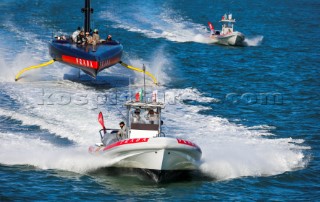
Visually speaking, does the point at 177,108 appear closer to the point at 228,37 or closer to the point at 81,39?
the point at 81,39

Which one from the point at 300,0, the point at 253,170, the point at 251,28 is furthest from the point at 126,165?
the point at 300,0

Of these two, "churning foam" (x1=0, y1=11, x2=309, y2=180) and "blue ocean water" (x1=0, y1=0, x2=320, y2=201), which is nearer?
"blue ocean water" (x1=0, y1=0, x2=320, y2=201)

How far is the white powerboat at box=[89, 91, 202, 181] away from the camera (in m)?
26.6

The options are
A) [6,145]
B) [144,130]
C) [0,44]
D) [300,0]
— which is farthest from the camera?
[300,0]

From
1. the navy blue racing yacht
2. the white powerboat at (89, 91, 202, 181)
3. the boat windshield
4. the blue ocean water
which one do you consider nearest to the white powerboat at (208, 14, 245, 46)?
the blue ocean water

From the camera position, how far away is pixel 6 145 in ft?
107

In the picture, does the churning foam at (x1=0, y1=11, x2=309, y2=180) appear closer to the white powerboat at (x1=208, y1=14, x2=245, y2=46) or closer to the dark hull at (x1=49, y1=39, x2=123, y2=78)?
the dark hull at (x1=49, y1=39, x2=123, y2=78)

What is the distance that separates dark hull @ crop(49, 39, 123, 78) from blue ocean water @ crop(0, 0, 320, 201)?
1.25 meters

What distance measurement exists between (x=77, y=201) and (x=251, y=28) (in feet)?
216

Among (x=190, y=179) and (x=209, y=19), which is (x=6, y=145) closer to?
(x=190, y=179)

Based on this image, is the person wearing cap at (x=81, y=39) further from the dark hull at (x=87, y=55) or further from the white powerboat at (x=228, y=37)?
the white powerboat at (x=228, y=37)

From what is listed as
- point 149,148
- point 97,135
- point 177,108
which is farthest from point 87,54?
point 149,148

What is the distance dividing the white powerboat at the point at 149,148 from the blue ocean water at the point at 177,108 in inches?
25.3

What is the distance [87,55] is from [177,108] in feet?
31.0
